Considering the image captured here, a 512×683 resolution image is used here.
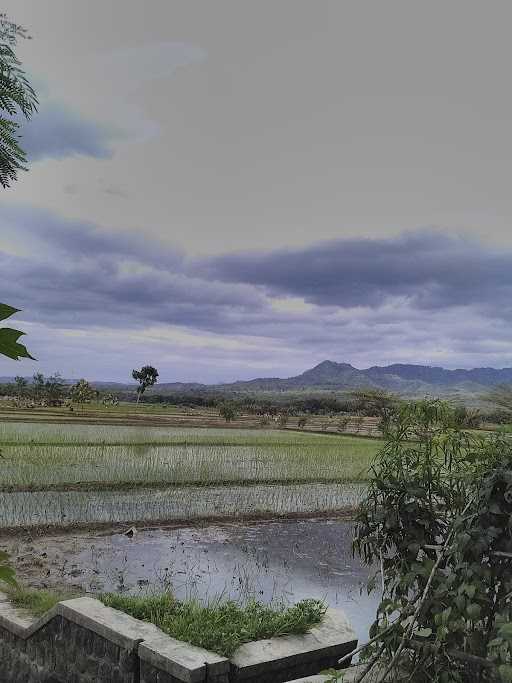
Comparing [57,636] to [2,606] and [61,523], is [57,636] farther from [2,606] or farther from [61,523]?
[61,523]

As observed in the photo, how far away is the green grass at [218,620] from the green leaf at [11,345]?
316cm

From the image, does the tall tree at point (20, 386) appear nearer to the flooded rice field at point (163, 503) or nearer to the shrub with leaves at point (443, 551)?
the flooded rice field at point (163, 503)

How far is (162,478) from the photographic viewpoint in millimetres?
12141

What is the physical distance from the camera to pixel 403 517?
2793 millimetres

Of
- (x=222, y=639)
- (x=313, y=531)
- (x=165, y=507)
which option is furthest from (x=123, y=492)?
(x=222, y=639)

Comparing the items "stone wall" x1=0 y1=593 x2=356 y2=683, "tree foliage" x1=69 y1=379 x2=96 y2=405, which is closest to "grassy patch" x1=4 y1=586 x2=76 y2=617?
"stone wall" x1=0 y1=593 x2=356 y2=683

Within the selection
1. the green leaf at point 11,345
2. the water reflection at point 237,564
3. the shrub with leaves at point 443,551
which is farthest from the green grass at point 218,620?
the green leaf at point 11,345

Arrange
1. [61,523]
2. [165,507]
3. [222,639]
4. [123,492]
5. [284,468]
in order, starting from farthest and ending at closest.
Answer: [284,468]
[123,492]
[165,507]
[61,523]
[222,639]

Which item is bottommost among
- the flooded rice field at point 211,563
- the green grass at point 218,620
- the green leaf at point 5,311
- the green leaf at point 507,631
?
the flooded rice field at point 211,563

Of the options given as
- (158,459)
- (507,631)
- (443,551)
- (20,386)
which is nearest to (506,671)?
(507,631)

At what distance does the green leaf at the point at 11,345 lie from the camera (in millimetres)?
688

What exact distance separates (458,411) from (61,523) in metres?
6.94

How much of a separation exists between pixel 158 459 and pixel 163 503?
4.43m

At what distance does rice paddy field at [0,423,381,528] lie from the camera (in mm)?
9523
